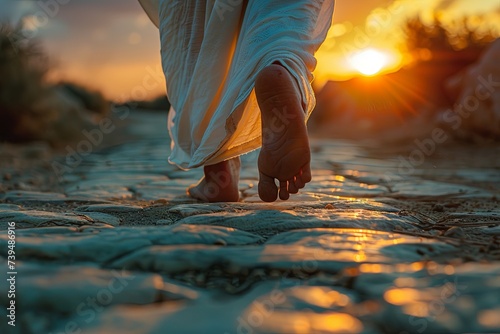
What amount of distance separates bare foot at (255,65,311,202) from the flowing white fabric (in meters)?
0.09

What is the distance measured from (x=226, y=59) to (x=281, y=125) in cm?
61

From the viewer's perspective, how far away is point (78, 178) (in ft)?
11.7

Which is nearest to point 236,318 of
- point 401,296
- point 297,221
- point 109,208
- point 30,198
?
point 401,296

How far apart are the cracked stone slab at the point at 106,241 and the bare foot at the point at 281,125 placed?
0.39 meters

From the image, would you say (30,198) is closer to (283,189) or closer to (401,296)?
(283,189)

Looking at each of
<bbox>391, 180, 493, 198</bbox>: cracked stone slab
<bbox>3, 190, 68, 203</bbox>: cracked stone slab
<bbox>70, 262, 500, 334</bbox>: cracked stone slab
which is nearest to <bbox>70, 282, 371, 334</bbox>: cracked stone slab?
<bbox>70, 262, 500, 334</bbox>: cracked stone slab

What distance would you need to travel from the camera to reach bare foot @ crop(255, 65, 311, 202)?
1672 mm

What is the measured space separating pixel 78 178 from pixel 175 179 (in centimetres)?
69

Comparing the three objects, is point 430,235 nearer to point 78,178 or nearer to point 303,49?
point 303,49

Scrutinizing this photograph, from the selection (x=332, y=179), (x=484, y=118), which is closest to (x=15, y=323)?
(x=332, y=179)

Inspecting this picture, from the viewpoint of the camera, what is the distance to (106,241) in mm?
1207

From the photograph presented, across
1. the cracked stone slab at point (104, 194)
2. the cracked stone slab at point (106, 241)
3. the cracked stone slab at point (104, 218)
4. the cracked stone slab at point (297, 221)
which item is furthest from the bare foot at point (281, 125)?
the cracked stone slab at point (104, 194)

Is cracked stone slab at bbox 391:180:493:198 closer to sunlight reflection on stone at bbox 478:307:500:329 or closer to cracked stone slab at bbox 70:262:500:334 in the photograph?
cracked stone slab at bbox 70:262:500:334

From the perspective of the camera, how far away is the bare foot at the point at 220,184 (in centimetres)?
225
